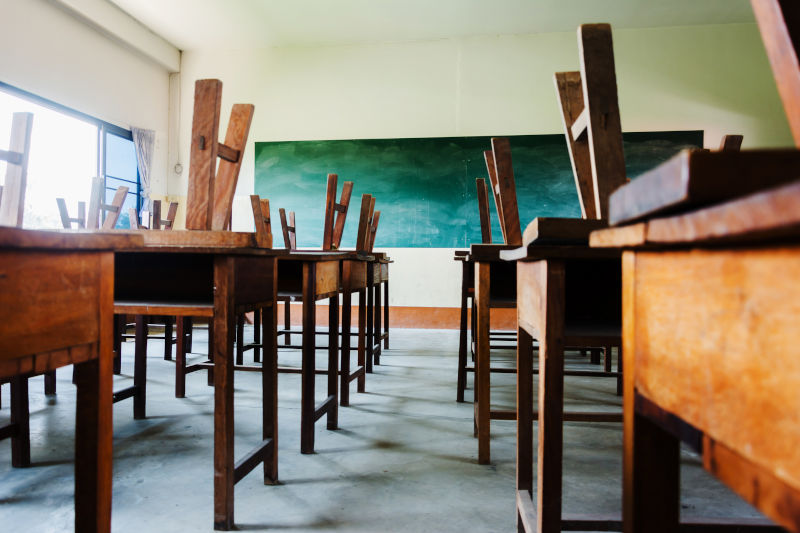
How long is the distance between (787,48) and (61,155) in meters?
6.68

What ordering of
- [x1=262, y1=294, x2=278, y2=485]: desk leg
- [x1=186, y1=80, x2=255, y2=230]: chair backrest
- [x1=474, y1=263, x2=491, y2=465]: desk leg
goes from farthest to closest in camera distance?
[x1=474, y1=263, x2=491, y2=465]: desk leg → [x1=262, y1=294, x2=278, y2=485]: desk leg → [x1=186, y1=80, x2=255, y2=230]: chair backrest

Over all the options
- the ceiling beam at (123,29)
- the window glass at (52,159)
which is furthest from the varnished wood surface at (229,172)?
the ceiling beam at (123,29)

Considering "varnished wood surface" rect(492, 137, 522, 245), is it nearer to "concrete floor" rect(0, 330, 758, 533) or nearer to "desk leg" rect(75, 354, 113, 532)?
"concrete floor" rect(0, 330, 758, 533)

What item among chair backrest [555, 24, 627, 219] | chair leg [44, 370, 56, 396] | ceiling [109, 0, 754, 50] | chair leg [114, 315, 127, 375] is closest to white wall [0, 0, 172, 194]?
ceiling [109, 0, 754, 50]

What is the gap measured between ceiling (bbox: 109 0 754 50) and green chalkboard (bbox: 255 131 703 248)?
4.60 feet

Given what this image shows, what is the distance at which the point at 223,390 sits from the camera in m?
1.36

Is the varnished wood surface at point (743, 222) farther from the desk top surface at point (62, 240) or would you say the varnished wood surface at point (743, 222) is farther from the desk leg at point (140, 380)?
the desk leg at point (140, 380)

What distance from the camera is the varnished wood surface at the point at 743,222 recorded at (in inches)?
9.8

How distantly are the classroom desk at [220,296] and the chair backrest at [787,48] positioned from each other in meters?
1.10

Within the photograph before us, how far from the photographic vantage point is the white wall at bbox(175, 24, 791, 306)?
6090 mm

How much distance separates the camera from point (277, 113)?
22.6 feet

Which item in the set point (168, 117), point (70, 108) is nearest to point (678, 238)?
point (70, 108)

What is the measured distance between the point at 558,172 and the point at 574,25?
6.24ft

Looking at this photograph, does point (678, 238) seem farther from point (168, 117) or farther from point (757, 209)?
point (168, 117)
